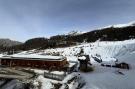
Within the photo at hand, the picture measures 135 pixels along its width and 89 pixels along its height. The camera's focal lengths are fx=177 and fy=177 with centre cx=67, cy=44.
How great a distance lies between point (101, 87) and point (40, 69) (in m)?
17.7

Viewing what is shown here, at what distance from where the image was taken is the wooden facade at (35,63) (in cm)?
4099

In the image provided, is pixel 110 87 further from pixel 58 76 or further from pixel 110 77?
pixel 58 76

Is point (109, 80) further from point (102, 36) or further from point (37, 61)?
point (102, 36)

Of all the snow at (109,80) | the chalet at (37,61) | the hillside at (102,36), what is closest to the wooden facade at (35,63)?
the chalet at (37,61)

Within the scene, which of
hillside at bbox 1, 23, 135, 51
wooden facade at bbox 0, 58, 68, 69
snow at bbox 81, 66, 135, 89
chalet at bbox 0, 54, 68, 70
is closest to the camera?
snow at bbox 81, 66, 135, 89

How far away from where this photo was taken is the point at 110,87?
30328mm

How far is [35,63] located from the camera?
4391cm

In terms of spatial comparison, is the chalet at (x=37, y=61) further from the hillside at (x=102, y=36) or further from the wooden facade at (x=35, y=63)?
the hillside at (x=102, y=36)

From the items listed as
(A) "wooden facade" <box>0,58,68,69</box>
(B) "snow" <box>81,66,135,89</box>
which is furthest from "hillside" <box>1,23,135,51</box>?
(B) "snow" <box>81,66,135,89</box>

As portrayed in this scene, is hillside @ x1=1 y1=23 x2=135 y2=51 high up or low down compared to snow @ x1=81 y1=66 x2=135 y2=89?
up

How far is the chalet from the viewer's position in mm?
41134

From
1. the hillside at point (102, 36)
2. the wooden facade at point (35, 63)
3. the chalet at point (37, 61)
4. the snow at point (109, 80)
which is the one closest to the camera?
the snow at point (109, 80)

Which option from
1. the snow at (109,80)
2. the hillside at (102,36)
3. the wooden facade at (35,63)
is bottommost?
the snow at (109,80)

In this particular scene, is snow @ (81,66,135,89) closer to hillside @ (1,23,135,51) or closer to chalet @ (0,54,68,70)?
chalet @ (0,54,68,70)
